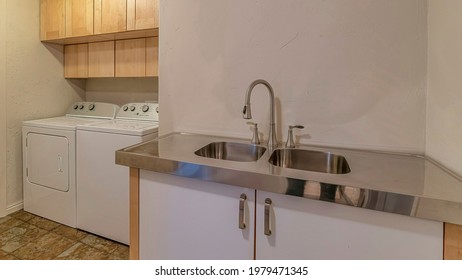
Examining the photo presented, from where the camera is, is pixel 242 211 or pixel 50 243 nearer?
pixel 242 211

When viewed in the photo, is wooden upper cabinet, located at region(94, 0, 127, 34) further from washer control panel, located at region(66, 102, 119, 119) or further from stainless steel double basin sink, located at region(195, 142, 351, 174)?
stainless steel double basin sink, located at region(195, 142, 351, 174)

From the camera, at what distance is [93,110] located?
2.59m

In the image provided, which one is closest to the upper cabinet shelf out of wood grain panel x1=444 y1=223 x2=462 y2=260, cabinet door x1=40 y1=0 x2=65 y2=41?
cabinet door x1=40 y1=0 x2=65 y2=41

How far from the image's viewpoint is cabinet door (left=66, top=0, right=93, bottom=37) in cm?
222

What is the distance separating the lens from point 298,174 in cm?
86

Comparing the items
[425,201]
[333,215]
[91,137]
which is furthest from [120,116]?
[425,201]

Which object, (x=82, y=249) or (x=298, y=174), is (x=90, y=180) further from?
(x=298, y=174)

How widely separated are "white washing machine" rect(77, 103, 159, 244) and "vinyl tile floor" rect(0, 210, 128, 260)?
0.08 m

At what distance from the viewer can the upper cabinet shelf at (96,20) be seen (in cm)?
200

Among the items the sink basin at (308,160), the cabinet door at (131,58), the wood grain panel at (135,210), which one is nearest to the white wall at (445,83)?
the sink basin at (308,160)

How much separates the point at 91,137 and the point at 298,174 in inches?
65.3

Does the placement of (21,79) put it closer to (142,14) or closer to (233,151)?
(142,14)

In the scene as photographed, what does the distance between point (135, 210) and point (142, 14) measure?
1.56 meters

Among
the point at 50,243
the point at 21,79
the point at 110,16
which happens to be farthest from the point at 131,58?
the point at 50,243
